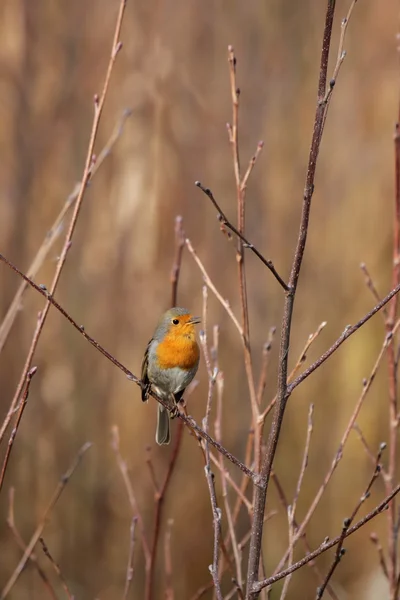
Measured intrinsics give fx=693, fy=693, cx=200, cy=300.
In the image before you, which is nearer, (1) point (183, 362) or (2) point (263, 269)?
(1) point (183, 362)

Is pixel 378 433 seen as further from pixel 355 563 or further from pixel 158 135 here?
pixel 158 135

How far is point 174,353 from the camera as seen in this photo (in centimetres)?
151

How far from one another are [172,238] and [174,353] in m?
1.58

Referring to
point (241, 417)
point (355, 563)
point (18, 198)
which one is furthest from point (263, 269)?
point (355, 563)

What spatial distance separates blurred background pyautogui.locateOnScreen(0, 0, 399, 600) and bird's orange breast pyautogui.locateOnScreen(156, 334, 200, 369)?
4.59ft

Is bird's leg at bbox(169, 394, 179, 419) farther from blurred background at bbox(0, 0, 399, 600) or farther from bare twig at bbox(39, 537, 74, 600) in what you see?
blurred background at bbox(0, 0, 399, 600)

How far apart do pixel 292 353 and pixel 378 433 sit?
0.51 m

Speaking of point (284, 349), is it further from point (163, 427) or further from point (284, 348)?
point (163, 427)

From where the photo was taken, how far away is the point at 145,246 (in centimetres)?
306

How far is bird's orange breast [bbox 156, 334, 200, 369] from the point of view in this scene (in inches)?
59.4

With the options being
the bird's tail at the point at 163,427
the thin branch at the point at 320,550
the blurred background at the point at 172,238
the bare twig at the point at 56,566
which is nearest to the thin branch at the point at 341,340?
the thin branch at the point at 320,550

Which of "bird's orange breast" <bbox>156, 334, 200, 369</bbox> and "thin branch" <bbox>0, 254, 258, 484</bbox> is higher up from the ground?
"bird's orange breast" <bbox>156, 334, 200, 369</bbox>

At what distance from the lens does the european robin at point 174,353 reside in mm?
1513

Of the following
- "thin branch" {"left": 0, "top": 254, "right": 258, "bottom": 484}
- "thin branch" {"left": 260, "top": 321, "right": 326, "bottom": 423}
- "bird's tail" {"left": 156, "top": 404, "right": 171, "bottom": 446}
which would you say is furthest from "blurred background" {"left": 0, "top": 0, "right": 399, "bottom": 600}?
"thin branch" {"left": 0, "top": 254, "right": 258, "bottom": 484}
